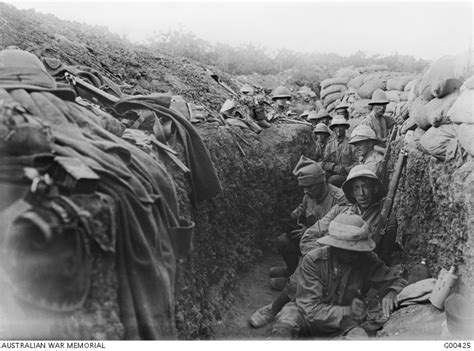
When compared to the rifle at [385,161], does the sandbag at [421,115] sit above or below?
above

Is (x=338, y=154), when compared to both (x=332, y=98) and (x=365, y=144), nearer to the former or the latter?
(x=365, y=144)

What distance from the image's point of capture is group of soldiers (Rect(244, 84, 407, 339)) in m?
6.27

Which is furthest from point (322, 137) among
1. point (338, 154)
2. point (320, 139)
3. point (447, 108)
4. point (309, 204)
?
point (447, 108)

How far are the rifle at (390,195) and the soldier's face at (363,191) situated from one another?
0.81ft

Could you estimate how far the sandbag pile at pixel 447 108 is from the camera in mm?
7094

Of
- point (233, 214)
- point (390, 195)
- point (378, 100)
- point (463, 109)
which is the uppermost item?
point (463, 109)

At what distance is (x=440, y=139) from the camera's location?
25.6 feet

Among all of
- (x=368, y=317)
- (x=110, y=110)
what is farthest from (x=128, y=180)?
(x=368, y=317)

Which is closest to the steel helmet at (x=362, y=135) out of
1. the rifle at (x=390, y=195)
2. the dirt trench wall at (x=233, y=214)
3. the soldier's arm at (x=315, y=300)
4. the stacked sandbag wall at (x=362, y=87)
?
the rifle at (x=390, y=195)

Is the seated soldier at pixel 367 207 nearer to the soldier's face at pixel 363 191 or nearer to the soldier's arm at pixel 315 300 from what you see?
the soldier's face at pixel 363 191

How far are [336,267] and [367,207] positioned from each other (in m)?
1.69


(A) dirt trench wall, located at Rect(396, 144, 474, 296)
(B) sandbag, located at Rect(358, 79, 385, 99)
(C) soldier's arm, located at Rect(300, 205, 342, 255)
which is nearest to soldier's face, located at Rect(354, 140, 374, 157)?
(A) dirt trench wall, located at Rect(396, 144, 474, 296)

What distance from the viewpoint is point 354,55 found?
67.4 ft

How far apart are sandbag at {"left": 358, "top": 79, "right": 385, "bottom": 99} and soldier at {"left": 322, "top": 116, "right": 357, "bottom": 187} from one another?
3947 mm
